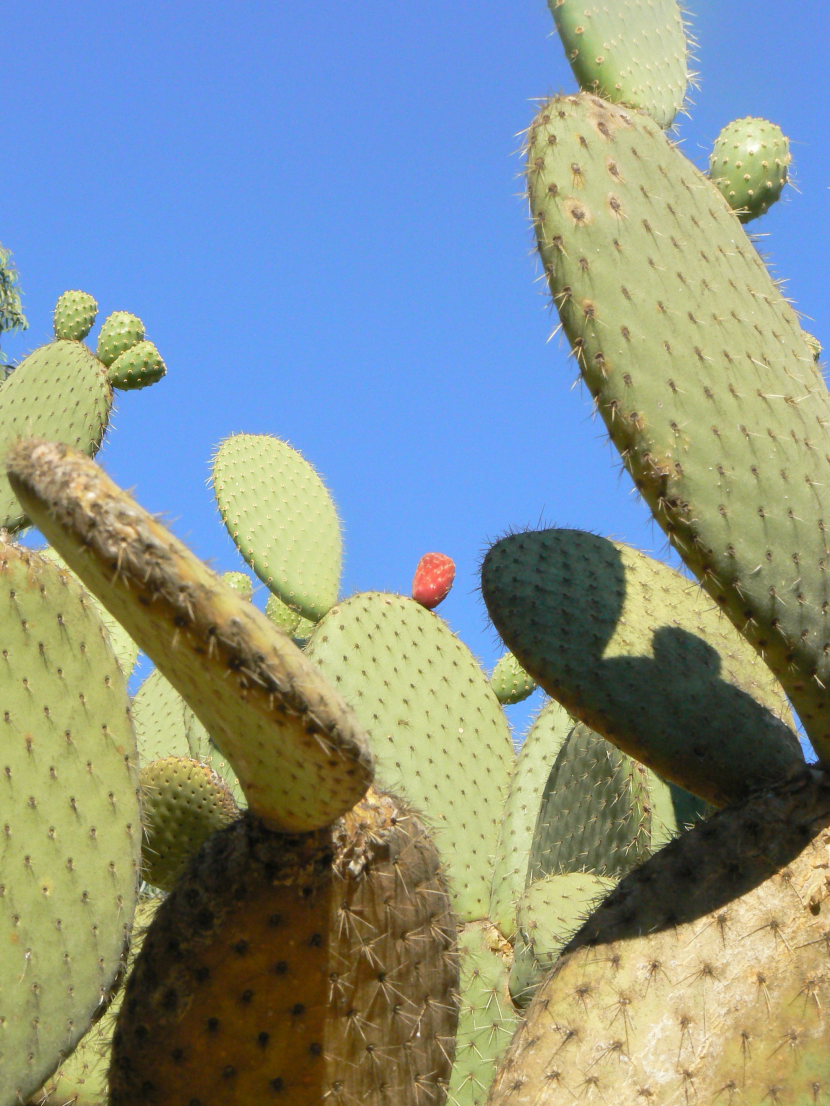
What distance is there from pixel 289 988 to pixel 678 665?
0.83m

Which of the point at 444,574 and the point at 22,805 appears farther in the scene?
the point at 444,574

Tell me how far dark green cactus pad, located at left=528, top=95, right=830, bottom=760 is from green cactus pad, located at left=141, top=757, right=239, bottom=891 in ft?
3.77

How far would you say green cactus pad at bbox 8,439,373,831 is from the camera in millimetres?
875

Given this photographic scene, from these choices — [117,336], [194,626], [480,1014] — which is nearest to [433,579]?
[117,336]

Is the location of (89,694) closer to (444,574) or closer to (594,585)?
(594,585)

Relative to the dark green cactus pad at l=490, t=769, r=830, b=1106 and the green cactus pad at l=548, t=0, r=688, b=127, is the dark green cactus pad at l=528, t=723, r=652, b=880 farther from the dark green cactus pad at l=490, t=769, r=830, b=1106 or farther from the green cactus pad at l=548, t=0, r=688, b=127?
the green cactus pad at l=548, t=0, r=688, b=127

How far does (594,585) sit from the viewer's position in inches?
74.6

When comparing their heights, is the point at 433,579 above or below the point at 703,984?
above

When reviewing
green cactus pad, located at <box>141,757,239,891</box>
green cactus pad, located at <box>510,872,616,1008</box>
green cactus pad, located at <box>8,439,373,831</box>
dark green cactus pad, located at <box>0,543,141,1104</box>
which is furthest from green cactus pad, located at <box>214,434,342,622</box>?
green cactus pad, located at <box>8,439,373,831</box>

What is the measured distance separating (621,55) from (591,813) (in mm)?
1530

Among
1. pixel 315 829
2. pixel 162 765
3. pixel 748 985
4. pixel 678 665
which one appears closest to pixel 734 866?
pixel 748 985

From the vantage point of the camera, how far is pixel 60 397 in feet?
10.1

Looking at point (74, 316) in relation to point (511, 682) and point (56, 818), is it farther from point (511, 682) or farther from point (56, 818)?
point (56, 818)

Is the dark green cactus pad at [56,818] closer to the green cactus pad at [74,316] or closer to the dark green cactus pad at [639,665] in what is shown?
the dark green cactus pad at [639,665]
